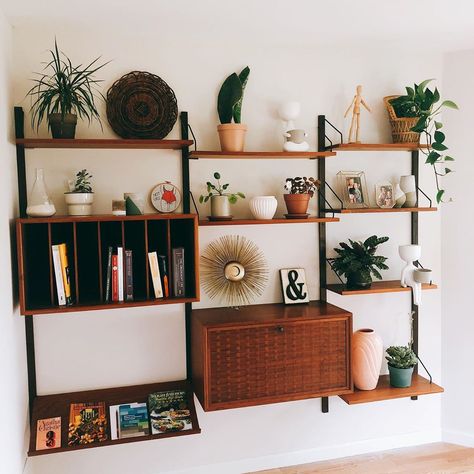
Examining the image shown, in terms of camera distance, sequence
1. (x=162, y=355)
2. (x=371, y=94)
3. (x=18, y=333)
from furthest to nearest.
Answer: (x=371, y=94) → (x=162, y=355) → (x=18, y=333)

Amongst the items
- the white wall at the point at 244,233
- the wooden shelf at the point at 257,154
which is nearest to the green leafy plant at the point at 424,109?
the white wall at the point at 244,233

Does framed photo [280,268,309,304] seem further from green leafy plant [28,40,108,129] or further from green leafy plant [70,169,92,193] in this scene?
green leafy plant [28,40,108,129]

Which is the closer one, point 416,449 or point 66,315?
point 66,315

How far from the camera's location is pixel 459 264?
3.02m

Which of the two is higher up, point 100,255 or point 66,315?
point 100,255

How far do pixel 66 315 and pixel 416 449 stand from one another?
2107 millimetres

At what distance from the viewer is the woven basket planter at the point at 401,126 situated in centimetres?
277

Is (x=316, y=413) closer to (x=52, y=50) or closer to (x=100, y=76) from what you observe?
(x=100, y=76)

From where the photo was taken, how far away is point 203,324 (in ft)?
8.05

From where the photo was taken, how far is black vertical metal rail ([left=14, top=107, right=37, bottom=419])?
7.84ft

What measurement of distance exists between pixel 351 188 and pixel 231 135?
0.73 meters

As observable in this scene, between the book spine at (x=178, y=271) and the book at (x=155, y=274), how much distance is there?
0.07 metres

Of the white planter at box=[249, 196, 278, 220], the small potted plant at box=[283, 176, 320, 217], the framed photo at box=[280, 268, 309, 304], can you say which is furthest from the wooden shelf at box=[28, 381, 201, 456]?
the small potted plant at box=[283, 176, 320, 217]

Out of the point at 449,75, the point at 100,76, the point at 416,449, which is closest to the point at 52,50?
the point at 100,76
